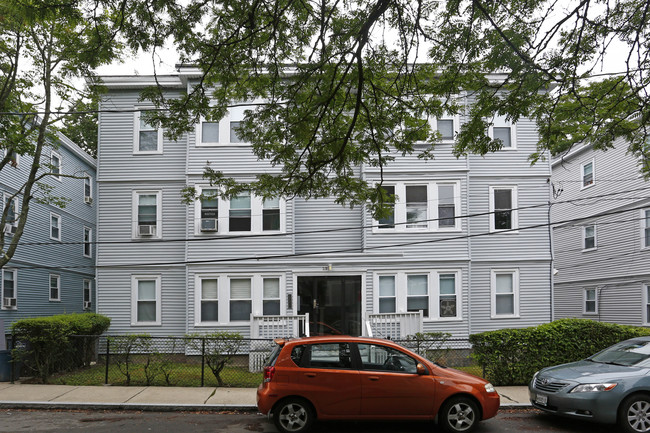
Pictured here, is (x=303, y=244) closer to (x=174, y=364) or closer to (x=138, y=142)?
(x=174, y=364)

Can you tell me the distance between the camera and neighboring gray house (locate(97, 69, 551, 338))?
59.6ft

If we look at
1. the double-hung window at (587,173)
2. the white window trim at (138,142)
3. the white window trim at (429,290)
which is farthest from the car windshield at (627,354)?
the double-hung window at (587,173)

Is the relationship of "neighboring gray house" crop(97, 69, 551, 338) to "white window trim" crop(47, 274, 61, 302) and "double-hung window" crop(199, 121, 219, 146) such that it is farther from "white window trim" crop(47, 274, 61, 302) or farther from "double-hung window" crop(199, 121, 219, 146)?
"white window trim" crop(47, 274, 61, 302)

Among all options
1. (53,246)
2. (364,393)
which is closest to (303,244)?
(364,393)

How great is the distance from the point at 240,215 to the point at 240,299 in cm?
280

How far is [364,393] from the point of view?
27.8 feet

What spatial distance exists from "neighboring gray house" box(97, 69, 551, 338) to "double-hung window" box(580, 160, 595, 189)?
679 centimetres

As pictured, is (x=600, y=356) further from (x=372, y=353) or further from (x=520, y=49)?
(x=520, y=49)

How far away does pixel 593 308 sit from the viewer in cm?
2533

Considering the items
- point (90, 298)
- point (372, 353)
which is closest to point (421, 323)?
point (372, 353)

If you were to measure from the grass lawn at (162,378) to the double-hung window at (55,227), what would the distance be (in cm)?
1119

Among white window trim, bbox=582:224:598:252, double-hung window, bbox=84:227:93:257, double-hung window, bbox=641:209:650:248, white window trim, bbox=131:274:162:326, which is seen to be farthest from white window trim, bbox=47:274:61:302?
double-hung window, bbox=641:209:650:248

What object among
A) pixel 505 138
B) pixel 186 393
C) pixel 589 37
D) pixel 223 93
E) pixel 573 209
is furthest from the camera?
pixel 573 209

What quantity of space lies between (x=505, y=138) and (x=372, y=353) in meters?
13.0
